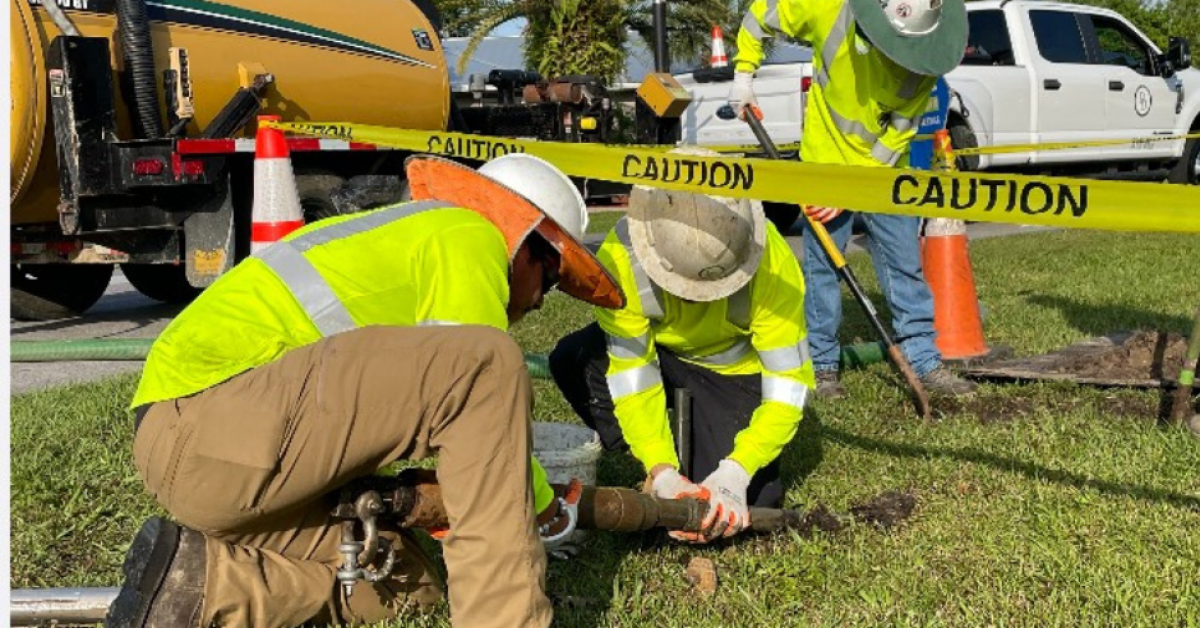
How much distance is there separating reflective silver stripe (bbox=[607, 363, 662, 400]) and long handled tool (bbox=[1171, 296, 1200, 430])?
213 cm

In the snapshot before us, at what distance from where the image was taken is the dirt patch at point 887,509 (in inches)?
160

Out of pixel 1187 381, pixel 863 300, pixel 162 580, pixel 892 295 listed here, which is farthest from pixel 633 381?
pixel 892 295

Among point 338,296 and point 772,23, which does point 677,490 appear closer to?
point 338,296

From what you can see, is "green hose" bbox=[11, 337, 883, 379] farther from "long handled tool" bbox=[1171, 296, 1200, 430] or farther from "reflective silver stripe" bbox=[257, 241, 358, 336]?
"reflective silver stripe" bbox=[257, 241, 358, 336]

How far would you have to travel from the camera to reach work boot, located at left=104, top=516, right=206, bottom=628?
9.66 feet

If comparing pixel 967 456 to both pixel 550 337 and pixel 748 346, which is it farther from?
pixel 550 337

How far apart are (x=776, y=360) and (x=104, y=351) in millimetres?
4022

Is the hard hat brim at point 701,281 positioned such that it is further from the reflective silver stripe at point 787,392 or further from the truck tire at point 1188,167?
the truck tire at point 1188,167

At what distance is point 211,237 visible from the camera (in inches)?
323

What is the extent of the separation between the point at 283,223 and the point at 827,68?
2.66 meters

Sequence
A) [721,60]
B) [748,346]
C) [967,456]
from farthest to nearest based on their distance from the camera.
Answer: [721,60]
[967,456]
[748,346]

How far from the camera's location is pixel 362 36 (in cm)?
934

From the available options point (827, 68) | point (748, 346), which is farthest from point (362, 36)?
point (748, 346)

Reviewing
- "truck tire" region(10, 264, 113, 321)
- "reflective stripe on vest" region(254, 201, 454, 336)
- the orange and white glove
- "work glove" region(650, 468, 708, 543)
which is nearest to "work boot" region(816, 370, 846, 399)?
the orange and white glove
